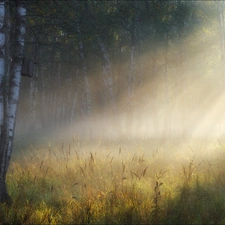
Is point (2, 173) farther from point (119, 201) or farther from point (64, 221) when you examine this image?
point (119, 201)

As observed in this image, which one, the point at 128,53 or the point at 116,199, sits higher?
the point at 128,53

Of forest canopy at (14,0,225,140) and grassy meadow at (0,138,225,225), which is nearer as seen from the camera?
grassy meadow at (0,138,225,225)

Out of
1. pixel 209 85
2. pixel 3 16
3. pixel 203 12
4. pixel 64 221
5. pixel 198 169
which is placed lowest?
pixel 64 221

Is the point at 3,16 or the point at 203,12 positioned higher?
the point at 203,12

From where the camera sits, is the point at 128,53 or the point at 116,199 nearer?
the point at 116,199

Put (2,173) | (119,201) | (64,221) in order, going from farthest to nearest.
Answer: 1. (2,173)
2. (119,201)
3. (64,221)

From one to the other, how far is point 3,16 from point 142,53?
17.9 meters

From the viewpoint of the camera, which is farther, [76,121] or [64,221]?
[76,121]

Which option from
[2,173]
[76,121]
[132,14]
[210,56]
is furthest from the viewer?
[76,121]

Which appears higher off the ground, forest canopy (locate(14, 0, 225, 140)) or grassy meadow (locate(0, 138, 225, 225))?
forest canopy (locate(14, 0, 225, 140))

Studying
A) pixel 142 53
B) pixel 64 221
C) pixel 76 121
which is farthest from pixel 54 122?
pixel 64 221

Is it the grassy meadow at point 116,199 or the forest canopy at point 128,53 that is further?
the forest canopy at point 128,53

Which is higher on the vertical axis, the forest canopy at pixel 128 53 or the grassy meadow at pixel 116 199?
the forest canopy at pixel 128 53

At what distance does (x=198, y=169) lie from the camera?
761cm
